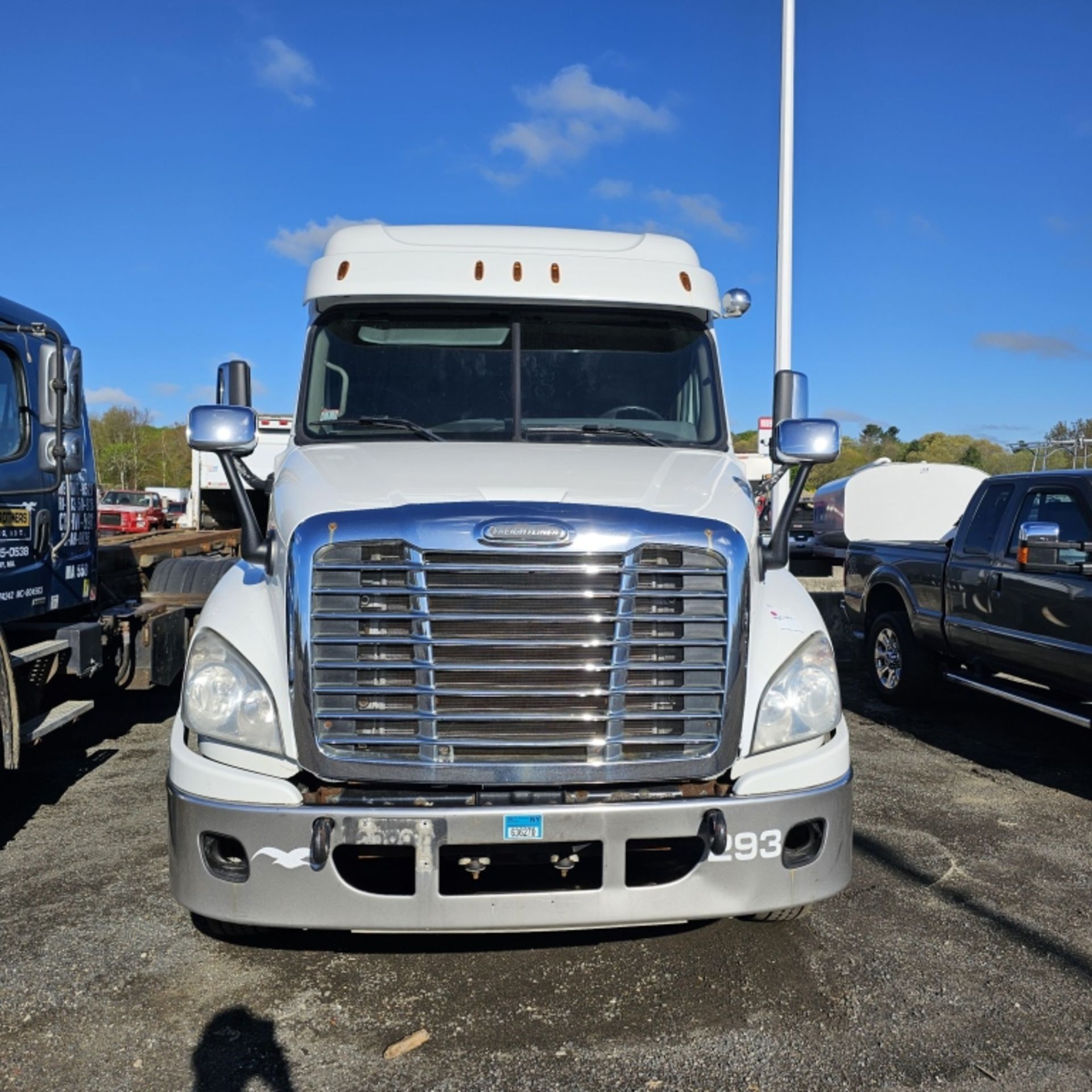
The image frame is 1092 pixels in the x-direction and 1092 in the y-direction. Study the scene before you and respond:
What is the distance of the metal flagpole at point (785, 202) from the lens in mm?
13023

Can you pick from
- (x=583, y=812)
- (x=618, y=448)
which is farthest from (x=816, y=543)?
(x=583, y=812)

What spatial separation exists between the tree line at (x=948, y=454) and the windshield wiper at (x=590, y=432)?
5.96 metres

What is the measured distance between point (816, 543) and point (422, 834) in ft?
38.8

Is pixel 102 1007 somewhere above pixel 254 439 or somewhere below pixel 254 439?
below

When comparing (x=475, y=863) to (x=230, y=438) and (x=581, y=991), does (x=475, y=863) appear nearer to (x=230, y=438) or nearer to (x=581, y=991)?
(x=581, y=991)

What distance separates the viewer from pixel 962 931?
4.12m

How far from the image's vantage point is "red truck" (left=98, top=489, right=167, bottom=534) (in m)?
29.2

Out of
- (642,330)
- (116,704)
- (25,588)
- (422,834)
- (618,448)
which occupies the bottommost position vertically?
(116,704)

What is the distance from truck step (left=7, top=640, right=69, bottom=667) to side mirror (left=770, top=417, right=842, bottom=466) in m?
3.79

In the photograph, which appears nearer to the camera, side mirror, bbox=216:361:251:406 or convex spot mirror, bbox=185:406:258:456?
convex spot mirror, bbox=185:406:258:456

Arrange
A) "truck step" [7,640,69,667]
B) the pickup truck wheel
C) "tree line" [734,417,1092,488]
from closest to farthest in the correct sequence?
"truck step" [7,640,69,667]
the pickup truck wheel
"tree line" [734,417,1092,488]

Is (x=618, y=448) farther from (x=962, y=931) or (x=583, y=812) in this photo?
(x=962, y=931)

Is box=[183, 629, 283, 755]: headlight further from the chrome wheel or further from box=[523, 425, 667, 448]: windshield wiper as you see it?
the chrome wheel

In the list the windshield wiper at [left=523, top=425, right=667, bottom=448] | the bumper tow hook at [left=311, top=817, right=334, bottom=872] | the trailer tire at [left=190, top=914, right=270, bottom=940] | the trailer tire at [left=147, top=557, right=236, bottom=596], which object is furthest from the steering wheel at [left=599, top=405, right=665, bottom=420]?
the trailer tire at [left=147, top=557, right=236, bottom=596]
